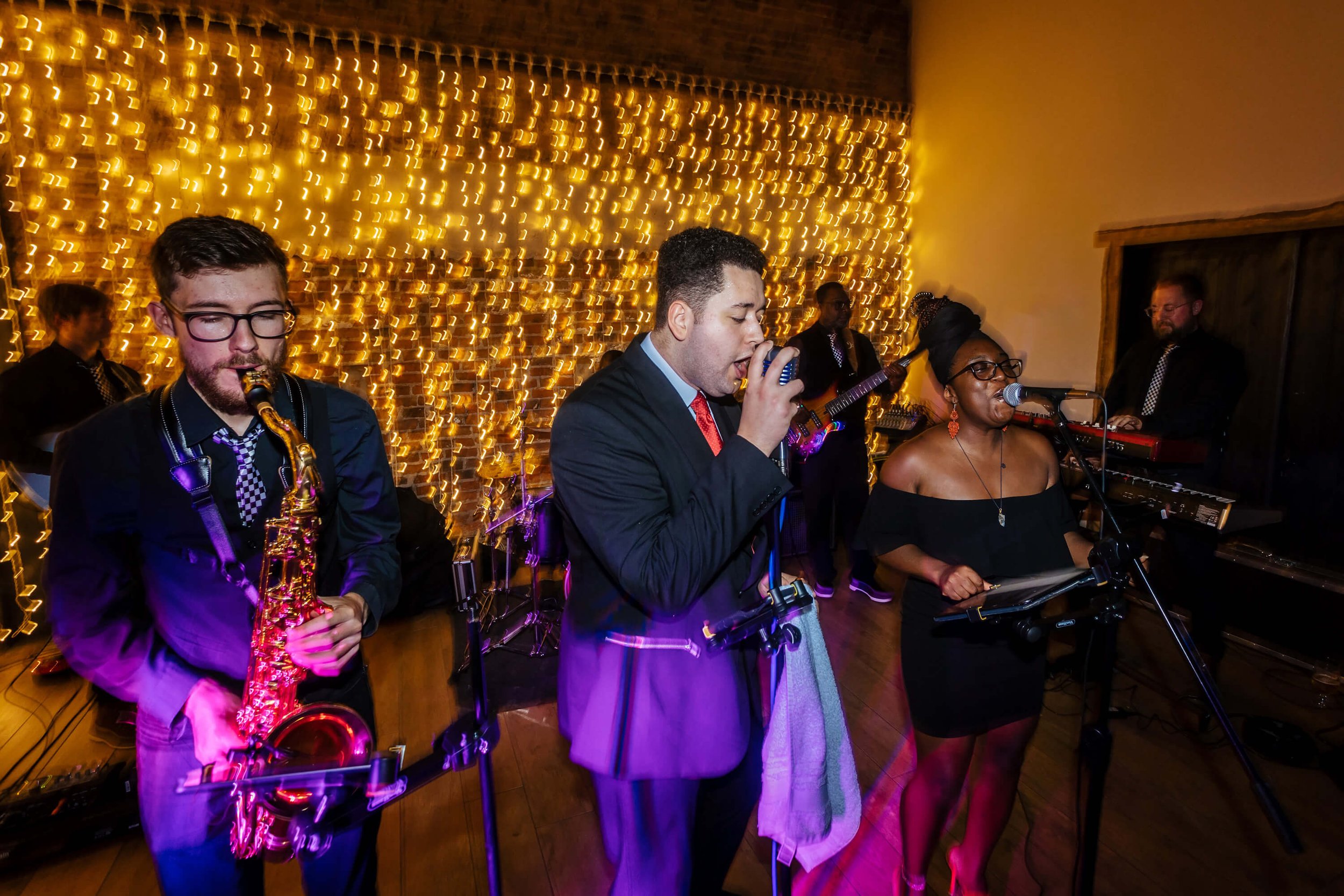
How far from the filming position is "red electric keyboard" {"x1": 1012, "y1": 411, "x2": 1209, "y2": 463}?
112 inches

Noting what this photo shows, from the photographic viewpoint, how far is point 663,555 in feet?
4.25

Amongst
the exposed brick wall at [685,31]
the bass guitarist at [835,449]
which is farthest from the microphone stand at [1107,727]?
the exposed brick wall at [685,31]

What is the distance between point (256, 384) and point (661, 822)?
4.36 feet

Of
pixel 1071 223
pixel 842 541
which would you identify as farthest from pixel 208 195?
pixel 1071 223

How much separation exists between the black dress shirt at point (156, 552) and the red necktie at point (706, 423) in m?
0.88

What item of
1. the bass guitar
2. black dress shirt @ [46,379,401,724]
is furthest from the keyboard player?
black dress shirt @ [46,379,401,724]

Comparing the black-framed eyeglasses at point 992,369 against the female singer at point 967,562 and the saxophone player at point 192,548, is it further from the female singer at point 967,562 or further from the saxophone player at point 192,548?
the saxophone player at point 192,548

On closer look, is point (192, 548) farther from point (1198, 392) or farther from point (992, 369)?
point (1198, 392)

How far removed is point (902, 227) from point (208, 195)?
5.89 metres

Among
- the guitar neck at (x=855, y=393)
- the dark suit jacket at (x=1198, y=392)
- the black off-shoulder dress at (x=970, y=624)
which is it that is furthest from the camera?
the guitar neck at (x=855, y=393)

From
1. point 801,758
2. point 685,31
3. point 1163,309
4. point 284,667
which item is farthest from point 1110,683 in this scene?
point 685,31

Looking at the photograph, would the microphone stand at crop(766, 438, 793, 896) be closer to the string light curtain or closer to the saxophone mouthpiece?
the saxophone mouthpiece

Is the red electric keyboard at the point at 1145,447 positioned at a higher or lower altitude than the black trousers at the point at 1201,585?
higher

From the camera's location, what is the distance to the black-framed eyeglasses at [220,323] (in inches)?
55.8
